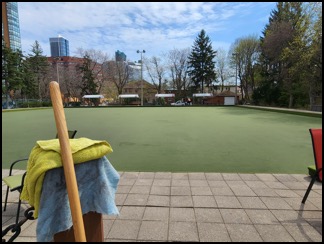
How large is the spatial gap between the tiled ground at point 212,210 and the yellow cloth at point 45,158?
4.35 ft

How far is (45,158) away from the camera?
1090mm

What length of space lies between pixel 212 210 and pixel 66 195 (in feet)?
6.69

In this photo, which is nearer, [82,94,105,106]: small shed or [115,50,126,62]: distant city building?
[82,94,105,106]: small shed

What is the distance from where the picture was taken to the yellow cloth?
1.08 m

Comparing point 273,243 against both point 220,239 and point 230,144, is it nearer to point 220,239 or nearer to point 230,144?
point 220,239

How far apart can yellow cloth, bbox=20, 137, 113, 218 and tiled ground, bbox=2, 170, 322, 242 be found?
1327mm

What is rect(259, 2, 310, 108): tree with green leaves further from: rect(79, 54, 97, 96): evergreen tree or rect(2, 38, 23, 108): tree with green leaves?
rect(2, 38, 23, 108): tree with green leaves

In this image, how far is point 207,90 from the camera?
51.9m

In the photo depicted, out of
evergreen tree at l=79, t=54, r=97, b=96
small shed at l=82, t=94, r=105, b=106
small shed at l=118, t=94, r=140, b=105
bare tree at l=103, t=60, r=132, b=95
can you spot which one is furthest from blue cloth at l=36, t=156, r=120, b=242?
bare tree at l=103, t=60, r=132, b=95

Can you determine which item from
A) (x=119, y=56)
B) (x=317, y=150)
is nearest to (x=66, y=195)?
(x=317, y=150)

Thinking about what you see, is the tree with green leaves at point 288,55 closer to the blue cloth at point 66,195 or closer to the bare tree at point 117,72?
the blue cloth at point 66,195

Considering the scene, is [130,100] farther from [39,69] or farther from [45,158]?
[45,158]

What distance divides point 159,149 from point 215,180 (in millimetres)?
2715

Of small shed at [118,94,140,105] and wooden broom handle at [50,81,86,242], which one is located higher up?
wooden broom handle at [50,81,86,242]
